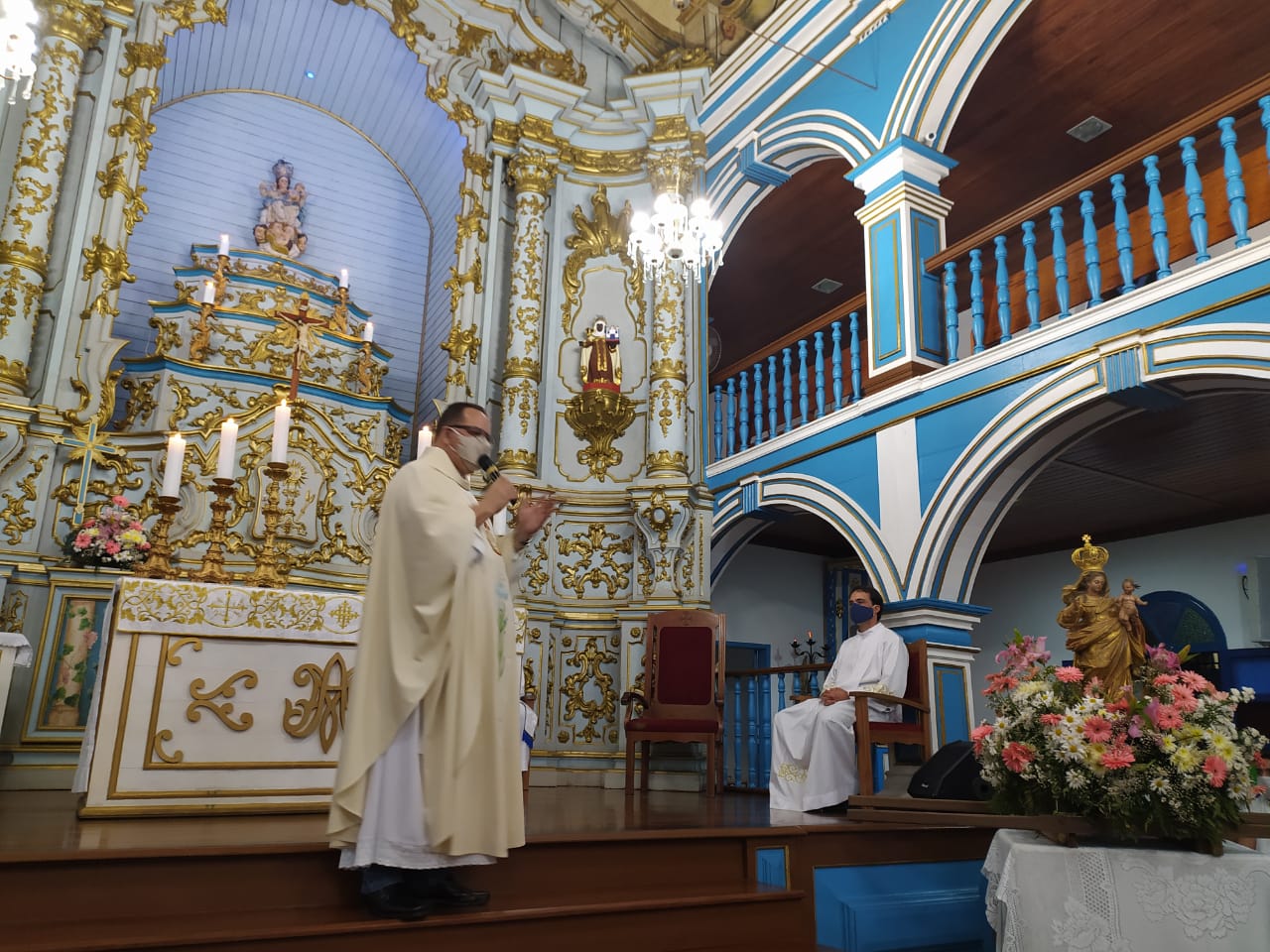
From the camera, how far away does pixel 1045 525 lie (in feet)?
33.8

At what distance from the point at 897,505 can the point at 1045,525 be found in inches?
164

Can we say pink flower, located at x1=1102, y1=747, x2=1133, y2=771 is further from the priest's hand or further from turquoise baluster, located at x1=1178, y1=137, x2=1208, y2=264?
turquoise baluster, located at x1=1178, y1=137, x2=1208, y2=264

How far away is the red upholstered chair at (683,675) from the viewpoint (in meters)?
6.34

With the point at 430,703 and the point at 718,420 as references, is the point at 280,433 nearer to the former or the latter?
the point at 430,703

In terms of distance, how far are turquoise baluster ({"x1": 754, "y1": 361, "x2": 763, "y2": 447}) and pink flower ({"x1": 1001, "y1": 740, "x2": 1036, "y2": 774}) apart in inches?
227

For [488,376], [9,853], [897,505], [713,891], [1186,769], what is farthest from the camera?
[488,376]

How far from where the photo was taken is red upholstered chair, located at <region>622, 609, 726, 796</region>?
6.34 m

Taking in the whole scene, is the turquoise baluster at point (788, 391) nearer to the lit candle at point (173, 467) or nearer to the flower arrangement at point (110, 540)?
the flower arrangement at point (110, 540)

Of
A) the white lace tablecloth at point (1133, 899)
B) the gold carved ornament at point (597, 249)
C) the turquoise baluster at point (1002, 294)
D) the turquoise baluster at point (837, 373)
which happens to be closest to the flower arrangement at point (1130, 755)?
the white lace tablecloth at point (1133, 899)

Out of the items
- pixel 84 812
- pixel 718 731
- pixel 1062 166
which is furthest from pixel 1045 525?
pixel 84 812

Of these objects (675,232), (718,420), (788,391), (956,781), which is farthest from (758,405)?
(956,781)

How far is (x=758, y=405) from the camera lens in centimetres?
912

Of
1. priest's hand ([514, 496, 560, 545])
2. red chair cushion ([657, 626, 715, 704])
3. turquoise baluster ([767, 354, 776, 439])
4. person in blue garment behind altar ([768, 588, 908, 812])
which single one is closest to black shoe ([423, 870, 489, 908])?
priest's hand ([514, 496, 560, 545])

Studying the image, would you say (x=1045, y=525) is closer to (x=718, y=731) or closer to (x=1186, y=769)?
(x=718, y=731)
